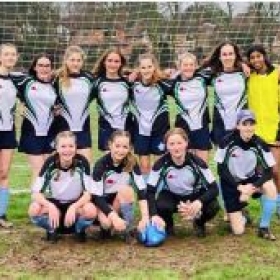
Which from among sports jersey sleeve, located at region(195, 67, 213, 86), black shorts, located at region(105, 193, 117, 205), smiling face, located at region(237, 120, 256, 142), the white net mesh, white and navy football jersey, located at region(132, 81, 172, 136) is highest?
the white net mesh

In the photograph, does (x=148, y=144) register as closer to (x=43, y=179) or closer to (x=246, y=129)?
(x=246, y=129)

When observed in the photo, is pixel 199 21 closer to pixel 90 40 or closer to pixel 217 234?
pixel 90 40

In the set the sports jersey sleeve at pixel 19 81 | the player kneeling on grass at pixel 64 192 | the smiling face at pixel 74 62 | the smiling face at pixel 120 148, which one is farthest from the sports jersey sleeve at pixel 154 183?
the sports jersey sleeve at pixel 19 81

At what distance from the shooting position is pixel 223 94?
6203 millimetres

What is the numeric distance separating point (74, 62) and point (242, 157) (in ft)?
5.56

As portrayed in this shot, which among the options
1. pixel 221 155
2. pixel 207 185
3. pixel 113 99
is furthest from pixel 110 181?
pixel 113 99

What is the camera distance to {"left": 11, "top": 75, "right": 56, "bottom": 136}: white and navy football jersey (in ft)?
19.8

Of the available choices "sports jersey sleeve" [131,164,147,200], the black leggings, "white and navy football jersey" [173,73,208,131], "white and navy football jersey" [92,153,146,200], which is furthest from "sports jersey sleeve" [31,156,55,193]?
"white and navy football jersey" [173,73,208,131]

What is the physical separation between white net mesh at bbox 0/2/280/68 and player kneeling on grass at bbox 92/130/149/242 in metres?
6.49

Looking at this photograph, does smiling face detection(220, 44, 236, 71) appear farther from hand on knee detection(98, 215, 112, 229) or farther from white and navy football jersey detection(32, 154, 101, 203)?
hand on knee detection(98, 215, 112, 229)

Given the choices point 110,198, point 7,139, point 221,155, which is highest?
point 7,139

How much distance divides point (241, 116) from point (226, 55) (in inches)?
31.8

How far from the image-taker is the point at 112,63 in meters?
6.15

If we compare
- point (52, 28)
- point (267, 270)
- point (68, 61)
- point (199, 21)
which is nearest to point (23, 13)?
point (52, 28)
